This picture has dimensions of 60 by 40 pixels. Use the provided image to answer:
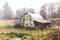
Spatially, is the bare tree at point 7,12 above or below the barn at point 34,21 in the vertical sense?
above

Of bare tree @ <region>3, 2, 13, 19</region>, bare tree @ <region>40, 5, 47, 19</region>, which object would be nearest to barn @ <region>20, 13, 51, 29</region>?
bare tree @ <region>40, 5, 47, 19</region>

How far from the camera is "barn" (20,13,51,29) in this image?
8.02ft

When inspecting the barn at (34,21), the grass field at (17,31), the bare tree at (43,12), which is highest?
the bare tree at (43,12)

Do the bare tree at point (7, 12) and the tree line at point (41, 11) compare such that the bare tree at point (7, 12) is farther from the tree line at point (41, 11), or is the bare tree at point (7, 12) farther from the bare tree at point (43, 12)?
the bare tree at point (43, 12)

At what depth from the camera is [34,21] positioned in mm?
2451

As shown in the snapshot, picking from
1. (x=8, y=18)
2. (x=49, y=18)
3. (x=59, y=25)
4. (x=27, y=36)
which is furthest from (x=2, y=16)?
(x=59, y=25)

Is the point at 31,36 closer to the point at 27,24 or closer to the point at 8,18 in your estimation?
the point at 27,24

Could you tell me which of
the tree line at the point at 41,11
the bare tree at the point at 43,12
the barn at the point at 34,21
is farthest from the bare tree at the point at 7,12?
the bare tree at the point at 43,12

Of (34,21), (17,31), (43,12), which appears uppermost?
(43,12)

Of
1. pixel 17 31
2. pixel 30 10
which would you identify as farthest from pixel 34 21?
pixel 17 31

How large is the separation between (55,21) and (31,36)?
437 mm

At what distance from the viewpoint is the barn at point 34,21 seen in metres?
2.44

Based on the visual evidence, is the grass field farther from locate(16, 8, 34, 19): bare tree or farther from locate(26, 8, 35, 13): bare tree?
locate(26, 8, 35, 13): bare tree

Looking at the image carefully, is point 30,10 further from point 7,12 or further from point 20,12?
point 7,12
